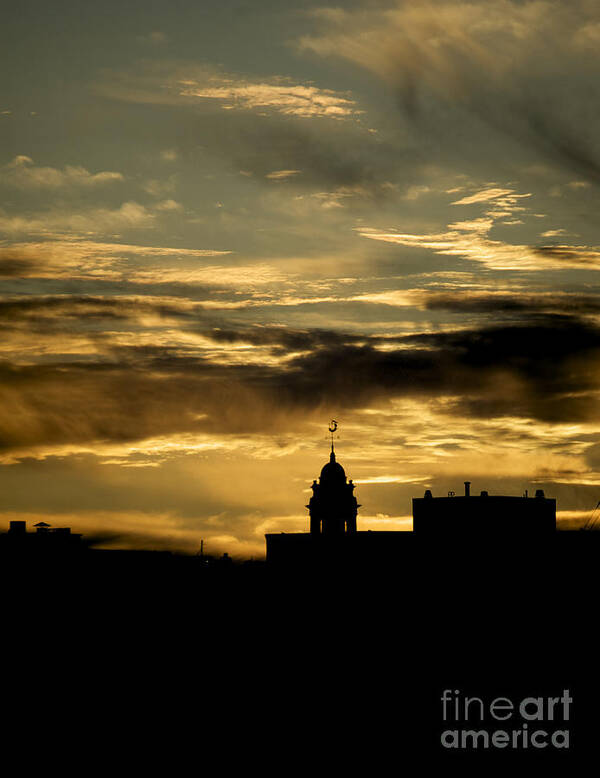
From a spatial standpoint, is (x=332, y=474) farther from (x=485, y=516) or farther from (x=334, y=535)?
(x=485, y=516)

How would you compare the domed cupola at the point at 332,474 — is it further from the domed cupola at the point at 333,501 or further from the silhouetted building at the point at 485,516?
the silhouetted building at the point at 485,516

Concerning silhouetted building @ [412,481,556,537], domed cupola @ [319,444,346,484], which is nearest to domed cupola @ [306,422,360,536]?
domed cupola @ [319,444,346,484]

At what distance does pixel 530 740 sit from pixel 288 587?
192ft

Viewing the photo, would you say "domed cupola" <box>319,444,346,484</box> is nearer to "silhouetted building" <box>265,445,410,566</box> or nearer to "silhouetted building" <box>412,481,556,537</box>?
"silhouetted building" <box>265,445,410,566</box>

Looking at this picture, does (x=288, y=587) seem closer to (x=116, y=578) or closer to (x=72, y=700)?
(x=116, y=578)

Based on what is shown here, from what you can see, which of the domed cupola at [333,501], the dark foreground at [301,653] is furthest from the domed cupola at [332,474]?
the dark foreground at [301,653]

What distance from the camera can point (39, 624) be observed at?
8219cm

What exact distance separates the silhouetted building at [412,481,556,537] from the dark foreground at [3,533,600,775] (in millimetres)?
2462

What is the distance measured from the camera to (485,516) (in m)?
127

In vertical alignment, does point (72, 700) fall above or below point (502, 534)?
below

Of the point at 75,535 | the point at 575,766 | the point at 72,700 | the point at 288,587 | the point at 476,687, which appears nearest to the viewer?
the point at 575,766

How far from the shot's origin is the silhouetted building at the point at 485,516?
126750 millimetres

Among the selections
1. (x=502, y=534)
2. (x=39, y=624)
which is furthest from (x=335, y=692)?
(x=502, y=534)

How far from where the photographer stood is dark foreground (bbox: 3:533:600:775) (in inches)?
2441
